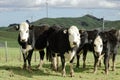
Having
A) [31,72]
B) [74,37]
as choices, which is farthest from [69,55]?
[31,72]

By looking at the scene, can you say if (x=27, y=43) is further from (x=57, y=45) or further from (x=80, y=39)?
(x=80, y=39)

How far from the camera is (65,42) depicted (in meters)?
17.5

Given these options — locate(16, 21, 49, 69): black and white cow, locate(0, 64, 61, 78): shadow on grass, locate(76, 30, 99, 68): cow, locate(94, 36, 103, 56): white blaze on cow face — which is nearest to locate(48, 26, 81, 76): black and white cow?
locate(16, 21, 49, 69): black and white cow

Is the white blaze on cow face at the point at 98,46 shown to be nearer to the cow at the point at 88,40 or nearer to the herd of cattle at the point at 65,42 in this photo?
the herd of cattle at the point at 65,42

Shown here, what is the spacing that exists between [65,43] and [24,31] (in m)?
2.08

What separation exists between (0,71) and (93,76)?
4.60m

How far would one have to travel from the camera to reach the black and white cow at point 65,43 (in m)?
17.2

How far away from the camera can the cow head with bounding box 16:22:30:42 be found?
17656mm

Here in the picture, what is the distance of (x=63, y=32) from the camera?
58.3ft

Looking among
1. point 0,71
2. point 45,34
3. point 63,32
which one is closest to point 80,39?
point 63,32

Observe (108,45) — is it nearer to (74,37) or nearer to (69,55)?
(69,55)

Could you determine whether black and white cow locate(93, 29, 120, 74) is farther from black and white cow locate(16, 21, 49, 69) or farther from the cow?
black and white cow locate(16, 21, 49, 69)

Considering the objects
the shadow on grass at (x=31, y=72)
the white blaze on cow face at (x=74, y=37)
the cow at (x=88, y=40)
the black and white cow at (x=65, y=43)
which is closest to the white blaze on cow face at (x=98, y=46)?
the cow at (x=88, y=40)

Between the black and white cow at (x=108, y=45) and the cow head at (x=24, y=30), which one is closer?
the cow head at (x=24, y=30)
